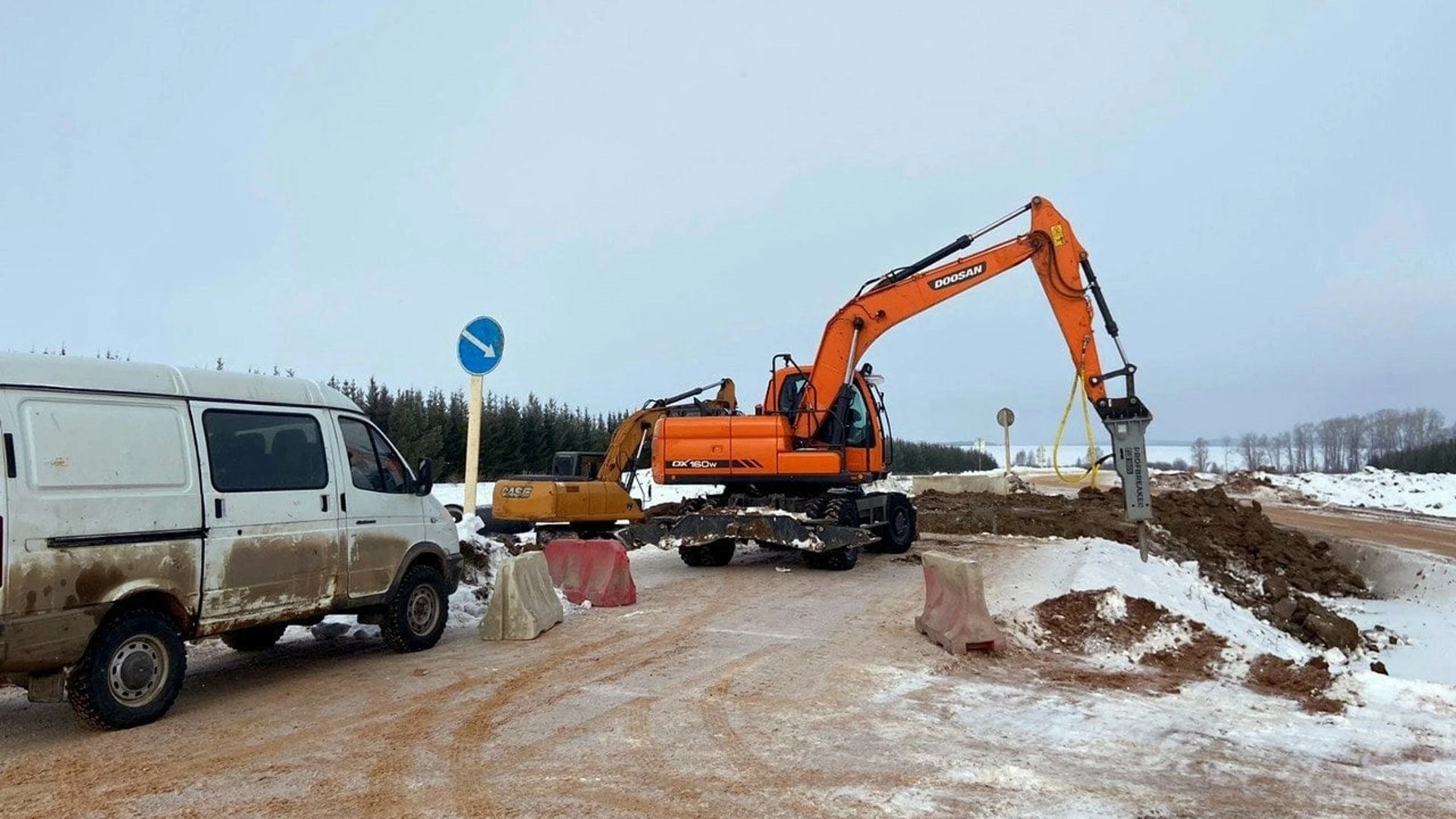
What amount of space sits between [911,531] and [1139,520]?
4.13m

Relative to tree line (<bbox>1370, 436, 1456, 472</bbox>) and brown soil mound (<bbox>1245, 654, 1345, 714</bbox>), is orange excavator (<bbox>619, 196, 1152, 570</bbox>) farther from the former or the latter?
tree line (<bbox>1370, 436, 1456, 472</bbox>)

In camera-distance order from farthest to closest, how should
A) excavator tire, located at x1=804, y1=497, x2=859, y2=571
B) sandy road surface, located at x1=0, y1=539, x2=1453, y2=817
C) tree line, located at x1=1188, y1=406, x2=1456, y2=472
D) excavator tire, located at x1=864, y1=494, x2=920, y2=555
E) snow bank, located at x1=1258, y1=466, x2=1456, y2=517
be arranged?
tree line, located at x1=1188, y1=406, x2=1456, y2=472
snow bank, located at x1=1258, y1=466, x2=1456, y2=517
excavator tire, located at x1=864, y1=494, x2=920, y2=555
excavator tire, located at x1=804, y1=497, x2=859, y2=571
sandy road surface, located at x1=0, y1=539, x2=1453, y2=817

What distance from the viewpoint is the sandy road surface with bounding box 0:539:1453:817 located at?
498 cm

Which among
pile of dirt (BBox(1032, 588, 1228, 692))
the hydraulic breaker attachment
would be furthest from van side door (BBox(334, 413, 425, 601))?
the hydraulic breaker attachment

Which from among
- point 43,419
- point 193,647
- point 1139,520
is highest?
point 43,419

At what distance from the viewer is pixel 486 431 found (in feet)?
124

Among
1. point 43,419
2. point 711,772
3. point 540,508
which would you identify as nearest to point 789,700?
point 711,772

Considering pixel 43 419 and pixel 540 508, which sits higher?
pixel 43 419

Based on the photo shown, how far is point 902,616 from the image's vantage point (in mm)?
10367

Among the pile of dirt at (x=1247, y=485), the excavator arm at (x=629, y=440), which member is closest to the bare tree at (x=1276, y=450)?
the pile of dirt at (x=1247, y=485)

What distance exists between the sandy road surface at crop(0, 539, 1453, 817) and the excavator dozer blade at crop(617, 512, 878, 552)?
4498 mm

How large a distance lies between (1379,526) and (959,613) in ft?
65.2

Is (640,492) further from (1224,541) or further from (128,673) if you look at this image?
(128,673)

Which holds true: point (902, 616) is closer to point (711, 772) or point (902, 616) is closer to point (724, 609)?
point (724, 609)
